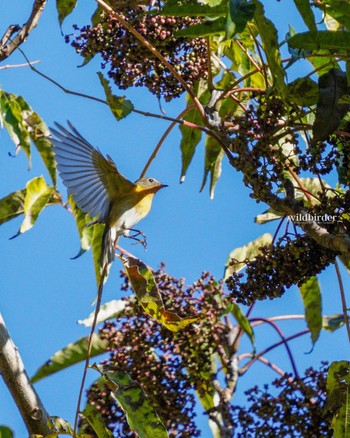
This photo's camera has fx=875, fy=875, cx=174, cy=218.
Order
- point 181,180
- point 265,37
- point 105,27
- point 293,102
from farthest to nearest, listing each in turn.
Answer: point 181,180
point 105,27
point 293,102
point 265,37

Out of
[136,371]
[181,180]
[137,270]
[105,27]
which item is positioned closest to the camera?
[137,270]

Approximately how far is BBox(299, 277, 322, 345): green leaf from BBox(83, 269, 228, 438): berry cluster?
1.23ft

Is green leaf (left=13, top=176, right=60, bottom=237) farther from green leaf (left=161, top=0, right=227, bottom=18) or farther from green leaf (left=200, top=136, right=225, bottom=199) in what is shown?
green leaf (left=161, top=0, right=227, bottom=18)

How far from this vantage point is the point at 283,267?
2.68 m

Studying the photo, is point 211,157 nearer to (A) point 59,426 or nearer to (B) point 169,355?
(B) point 169,355

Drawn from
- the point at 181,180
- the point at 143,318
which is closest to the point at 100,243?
the point at 143,318

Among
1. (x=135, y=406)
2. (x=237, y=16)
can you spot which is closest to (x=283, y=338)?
(x=135, y=406)

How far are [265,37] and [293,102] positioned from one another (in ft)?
0.81

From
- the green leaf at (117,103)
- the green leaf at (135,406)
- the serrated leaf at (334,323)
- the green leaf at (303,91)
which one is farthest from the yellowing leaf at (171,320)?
the serrated leaf at (334,323)

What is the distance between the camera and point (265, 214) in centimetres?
400

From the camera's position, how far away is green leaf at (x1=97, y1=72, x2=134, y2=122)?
3.06m

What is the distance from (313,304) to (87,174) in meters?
1.20

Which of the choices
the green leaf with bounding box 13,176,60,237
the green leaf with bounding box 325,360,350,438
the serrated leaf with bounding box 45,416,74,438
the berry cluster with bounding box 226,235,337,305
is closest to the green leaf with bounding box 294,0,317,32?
the berry cluster with bounding box 226,235,337,305

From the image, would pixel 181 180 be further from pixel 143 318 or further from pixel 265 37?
pixel 265 37
